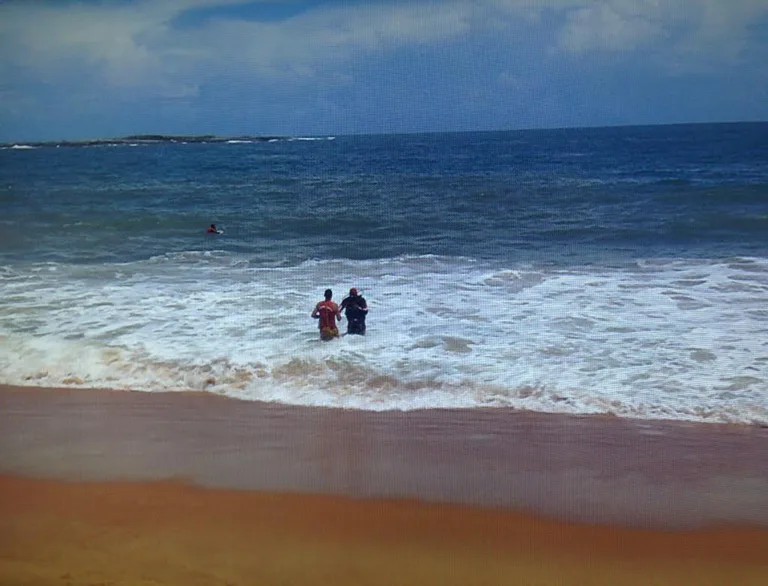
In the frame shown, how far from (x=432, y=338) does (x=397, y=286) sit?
60.9 inches

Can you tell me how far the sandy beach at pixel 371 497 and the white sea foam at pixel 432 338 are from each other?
0.31 m

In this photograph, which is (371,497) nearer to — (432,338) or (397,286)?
(432,338)

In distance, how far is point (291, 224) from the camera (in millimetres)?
10039

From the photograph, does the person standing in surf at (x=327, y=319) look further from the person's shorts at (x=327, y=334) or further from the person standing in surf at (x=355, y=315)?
the person standing in surf at (x=355, y=315)

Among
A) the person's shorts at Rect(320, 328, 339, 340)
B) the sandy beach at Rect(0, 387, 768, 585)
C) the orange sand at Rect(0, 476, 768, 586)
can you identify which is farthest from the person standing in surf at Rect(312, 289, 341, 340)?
the orange sand at Rect(0, 476, 768, 586)

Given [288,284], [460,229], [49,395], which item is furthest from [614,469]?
[460,229]

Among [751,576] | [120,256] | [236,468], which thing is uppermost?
[120,256]

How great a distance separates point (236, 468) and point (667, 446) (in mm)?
2239

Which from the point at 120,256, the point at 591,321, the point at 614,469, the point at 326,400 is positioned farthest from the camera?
the point at 120,256

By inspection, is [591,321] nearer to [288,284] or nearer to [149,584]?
[288,284]

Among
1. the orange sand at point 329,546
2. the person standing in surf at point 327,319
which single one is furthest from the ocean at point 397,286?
the orange sand at point 329,546

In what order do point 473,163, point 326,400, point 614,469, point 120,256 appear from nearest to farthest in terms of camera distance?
point 614,469 → point 326,400 → point 120,256 → point 473,163

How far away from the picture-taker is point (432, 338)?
5.49 m

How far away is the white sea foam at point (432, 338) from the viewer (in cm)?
456
